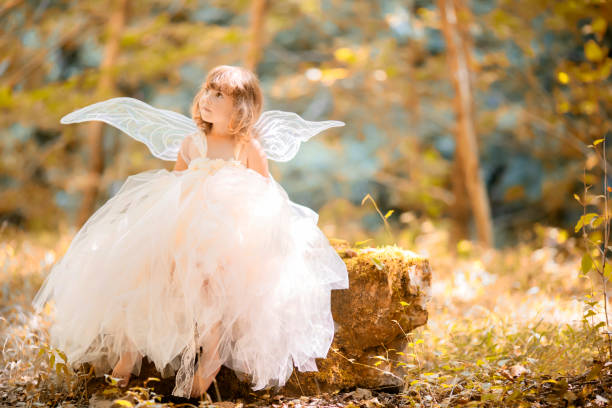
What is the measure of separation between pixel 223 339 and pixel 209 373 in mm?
147

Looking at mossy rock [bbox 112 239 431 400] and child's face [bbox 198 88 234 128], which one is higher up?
child's face [bbox 198 88 234 128]

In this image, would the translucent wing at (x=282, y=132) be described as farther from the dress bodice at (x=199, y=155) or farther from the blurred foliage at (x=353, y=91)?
the blurred foliage at (x=353, y=91)

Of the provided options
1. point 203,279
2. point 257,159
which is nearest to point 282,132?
point 257,159

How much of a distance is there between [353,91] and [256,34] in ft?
7.02

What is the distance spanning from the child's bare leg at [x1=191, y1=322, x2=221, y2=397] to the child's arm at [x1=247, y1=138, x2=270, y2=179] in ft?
2.48

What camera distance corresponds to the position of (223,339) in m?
2.03

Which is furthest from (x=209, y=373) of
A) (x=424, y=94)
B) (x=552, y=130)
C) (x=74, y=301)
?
(x=424, y=94)

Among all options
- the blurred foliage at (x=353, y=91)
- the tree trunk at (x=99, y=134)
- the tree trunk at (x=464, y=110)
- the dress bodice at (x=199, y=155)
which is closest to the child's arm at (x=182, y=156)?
the dress bodice at (x=199, y=155)

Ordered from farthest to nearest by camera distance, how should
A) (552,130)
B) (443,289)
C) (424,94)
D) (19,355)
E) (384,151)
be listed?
1. (384,151)
2. (424,94)
3. (552,130)
4. (443,289)
5. (19,355)

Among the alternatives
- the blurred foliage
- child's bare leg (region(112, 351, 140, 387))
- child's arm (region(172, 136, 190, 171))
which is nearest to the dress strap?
child's arm (region(172, 136, 190, 171))

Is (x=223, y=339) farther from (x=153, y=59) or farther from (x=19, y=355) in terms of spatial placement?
(x=153, y=59)

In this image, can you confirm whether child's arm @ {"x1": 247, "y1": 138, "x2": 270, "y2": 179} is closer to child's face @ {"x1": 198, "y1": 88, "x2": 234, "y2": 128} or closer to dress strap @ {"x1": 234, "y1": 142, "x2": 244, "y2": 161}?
dress strap @ {"x1": 234, "y1": 142, "x2": 244, "y2": 161}

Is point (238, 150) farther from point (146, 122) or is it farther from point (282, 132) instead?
point (146, 122)

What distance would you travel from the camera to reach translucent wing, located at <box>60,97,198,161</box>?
2408mm
